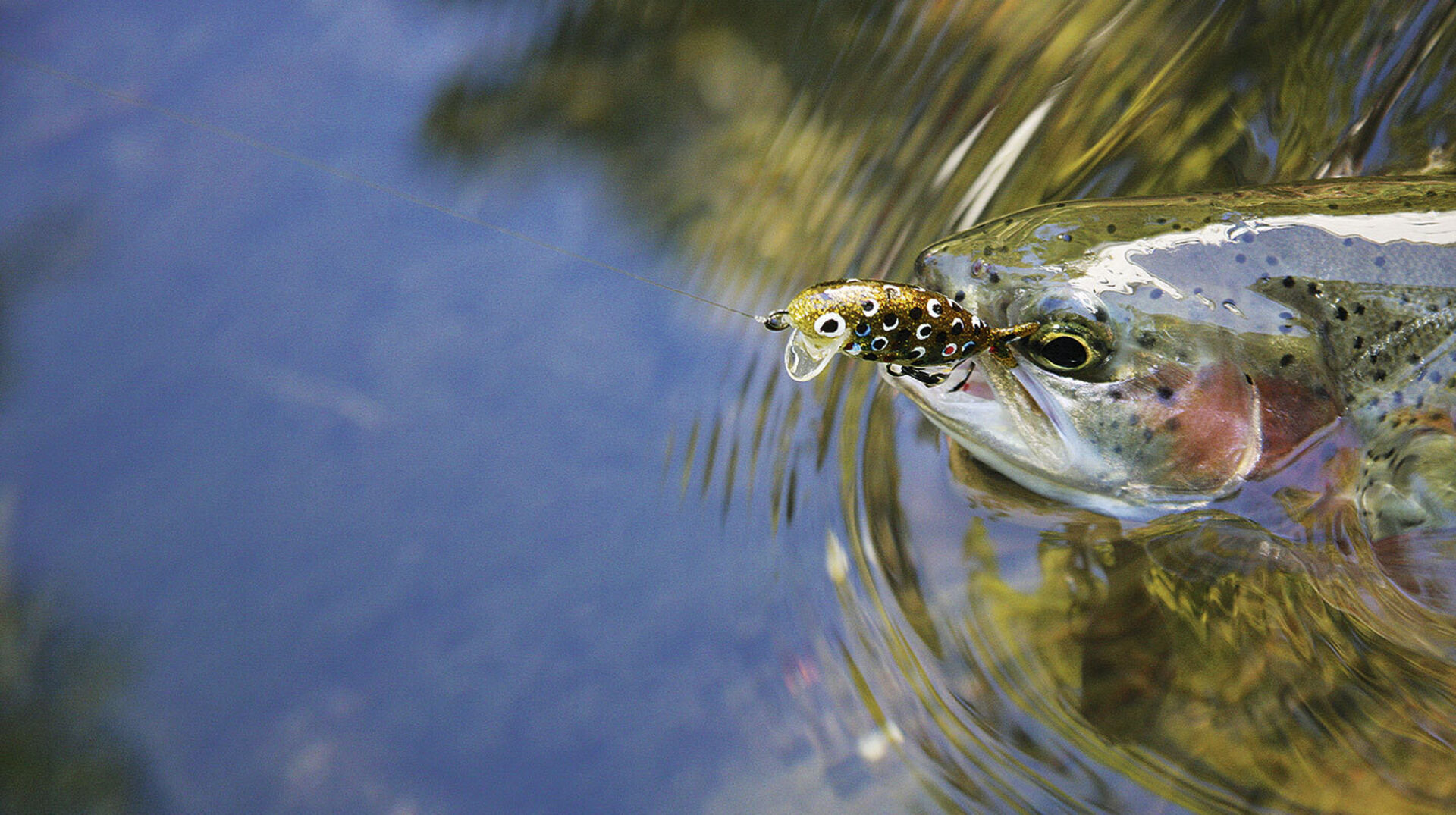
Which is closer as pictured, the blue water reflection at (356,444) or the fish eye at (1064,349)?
the fish eye at (1064,349)

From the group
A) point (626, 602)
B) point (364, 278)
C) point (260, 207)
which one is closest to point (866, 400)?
point (626, 602)

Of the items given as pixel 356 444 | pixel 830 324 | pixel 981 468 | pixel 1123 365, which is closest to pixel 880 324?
pixel 830 324

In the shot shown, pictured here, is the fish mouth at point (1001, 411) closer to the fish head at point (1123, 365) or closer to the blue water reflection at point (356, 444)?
the fish head at point (1123, 365)

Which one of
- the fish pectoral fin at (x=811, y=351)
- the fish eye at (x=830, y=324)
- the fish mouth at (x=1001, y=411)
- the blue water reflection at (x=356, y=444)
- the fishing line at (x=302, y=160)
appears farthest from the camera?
the fishing line at (x=302, y=160)

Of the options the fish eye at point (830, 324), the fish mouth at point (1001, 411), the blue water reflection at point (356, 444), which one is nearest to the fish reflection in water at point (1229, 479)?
the fish mouth at point (1001, 411)

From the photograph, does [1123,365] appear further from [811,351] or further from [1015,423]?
[811,351]

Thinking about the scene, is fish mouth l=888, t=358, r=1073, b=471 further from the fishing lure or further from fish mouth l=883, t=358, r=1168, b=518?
the fishing lure

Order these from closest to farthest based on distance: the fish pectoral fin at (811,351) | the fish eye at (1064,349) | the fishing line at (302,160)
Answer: the fish pectoral fin at (811,351)
the fish eye at (1064,349)
the fishing line at (302,160)

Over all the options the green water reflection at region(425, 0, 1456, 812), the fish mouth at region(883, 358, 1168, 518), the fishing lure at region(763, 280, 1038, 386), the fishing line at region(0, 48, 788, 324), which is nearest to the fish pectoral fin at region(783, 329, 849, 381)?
the fishing lure at region(763, 280, 1038, 386)
